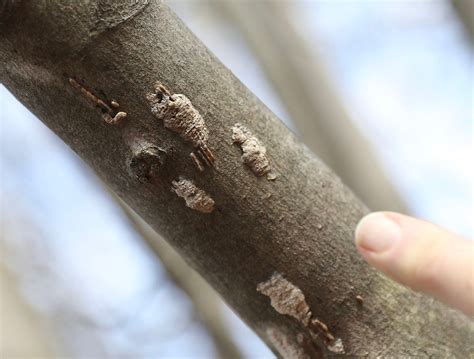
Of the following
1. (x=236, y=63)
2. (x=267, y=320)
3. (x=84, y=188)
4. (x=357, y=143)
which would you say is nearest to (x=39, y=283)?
(x=84, y=188)

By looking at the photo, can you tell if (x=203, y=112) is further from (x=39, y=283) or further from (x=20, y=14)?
(x=39, y=283)

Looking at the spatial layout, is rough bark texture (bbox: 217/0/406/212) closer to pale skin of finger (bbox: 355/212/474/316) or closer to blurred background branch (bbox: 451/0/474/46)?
blurred background branch (bbox: 451/0/474/46)

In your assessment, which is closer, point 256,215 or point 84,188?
point 256,215

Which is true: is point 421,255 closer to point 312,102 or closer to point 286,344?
point 286,344

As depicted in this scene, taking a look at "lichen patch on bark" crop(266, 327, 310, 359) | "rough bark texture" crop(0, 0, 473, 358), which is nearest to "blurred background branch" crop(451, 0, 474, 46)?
"rough bark texture" crop(0, 0, 473, 358)

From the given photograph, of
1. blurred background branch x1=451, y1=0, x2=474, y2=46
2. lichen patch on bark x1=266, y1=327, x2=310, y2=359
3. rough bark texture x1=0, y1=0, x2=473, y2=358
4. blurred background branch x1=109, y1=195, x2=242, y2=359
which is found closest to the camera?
rough bark texture x1=0, y1=0, x2=473, y2=358
